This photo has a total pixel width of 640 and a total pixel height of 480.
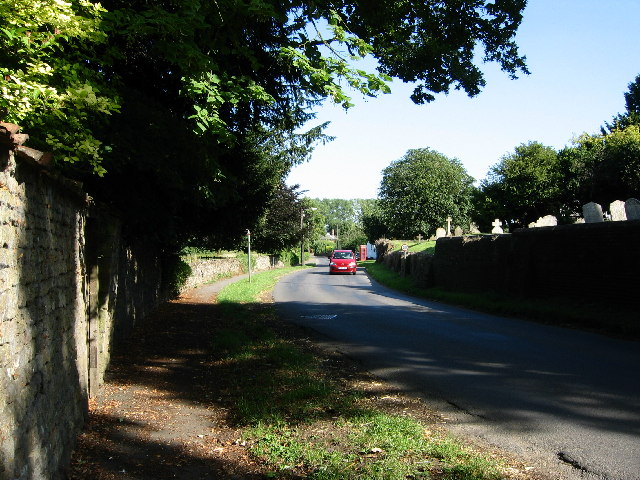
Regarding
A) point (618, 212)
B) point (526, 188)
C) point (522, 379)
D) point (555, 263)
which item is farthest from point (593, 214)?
point (526, 188)

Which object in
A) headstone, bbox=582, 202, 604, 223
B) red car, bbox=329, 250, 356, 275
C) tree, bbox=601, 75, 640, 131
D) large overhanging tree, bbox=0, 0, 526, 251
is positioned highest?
tree, bbox=601, 75, 640, 131

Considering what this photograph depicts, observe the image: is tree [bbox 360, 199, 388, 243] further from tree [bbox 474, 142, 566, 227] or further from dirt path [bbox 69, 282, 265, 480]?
dirt path [bbox 69, 282, 265, 480]

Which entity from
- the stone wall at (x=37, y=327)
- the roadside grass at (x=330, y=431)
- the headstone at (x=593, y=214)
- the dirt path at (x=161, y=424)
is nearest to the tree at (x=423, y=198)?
the headstone at (x=593, y=214)

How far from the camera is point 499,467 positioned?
4473mm

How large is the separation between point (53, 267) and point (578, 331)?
10433mm

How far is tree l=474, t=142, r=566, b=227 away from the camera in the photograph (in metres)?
39.8

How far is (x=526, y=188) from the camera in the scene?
1593 inches

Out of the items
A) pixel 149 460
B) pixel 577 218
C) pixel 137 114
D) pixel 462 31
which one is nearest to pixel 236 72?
pixel 137 114

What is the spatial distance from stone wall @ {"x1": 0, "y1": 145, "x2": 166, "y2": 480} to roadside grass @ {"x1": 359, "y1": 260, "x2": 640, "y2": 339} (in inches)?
377

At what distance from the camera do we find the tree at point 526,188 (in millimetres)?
39750

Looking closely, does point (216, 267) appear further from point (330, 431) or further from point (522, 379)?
point (330, 431)

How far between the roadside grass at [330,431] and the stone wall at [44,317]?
167 centimetres

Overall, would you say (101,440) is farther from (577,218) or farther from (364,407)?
(577,218)

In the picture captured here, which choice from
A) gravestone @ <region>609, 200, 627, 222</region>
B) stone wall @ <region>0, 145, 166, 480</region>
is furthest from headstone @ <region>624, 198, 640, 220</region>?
stone wall @ <region>0, 145, 166, 480</region>
